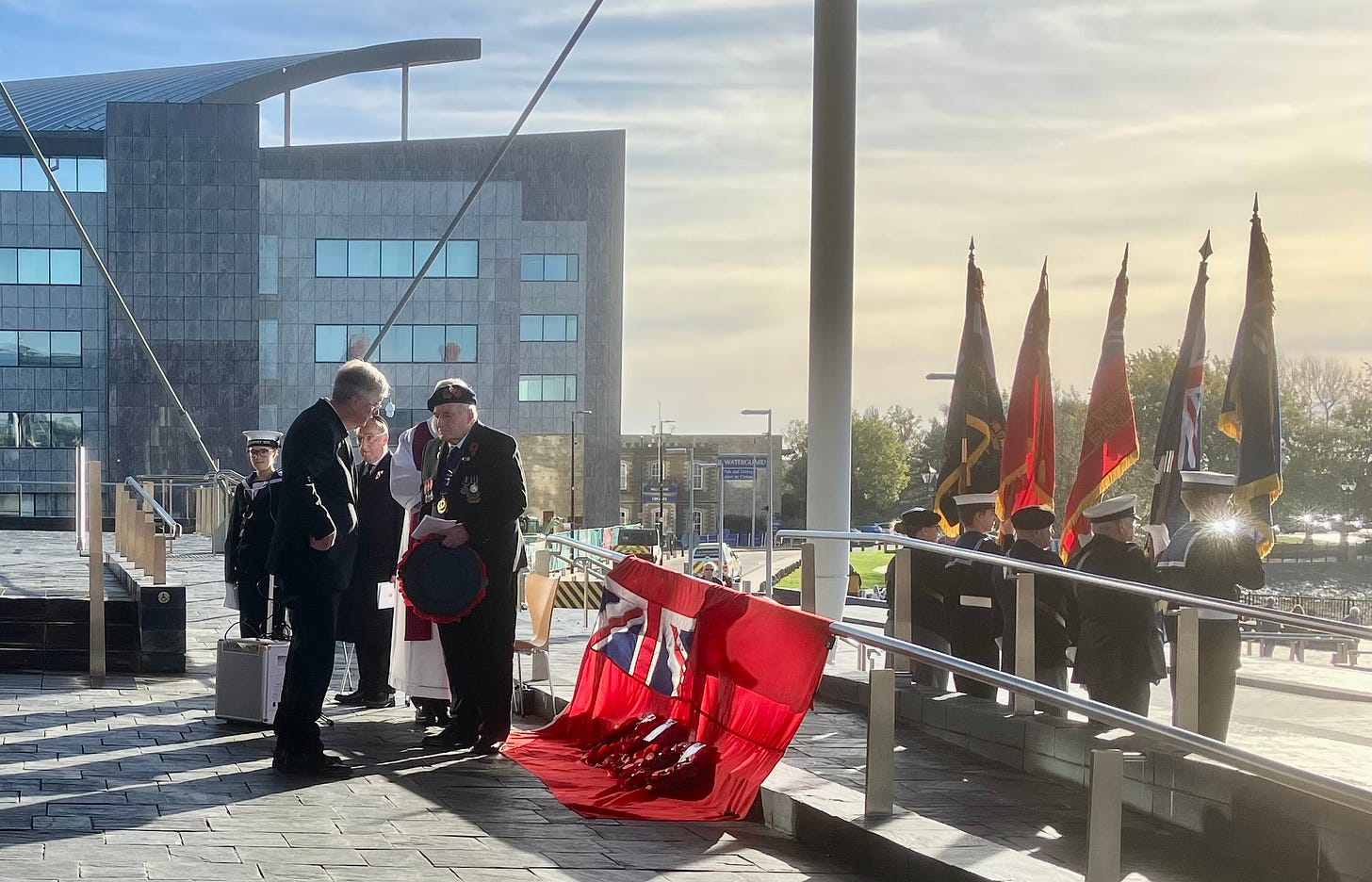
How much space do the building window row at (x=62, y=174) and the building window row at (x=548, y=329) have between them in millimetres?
17449

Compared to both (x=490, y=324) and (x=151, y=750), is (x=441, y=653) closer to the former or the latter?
(x=151, y=750)

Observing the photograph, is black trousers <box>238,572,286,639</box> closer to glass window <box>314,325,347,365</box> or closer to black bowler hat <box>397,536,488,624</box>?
black bowler hat <box>397,536,488,624</box>

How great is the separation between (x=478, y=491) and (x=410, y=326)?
58.6 metres

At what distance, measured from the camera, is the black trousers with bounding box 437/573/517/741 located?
299 inches

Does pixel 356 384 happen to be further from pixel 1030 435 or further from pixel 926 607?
pixel 1030 435

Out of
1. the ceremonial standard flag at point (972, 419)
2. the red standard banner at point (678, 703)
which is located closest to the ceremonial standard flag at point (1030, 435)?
the ceremonial standard flag at point (972, 419)

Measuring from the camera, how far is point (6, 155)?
61.4 metres

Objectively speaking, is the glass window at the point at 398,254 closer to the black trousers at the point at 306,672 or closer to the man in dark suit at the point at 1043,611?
the man in dark suit at the point at 1043,611

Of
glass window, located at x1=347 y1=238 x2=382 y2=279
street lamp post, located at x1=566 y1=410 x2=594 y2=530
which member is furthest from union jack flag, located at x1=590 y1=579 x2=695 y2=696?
glass window, located at x1=347 y1=238 x2=382 y2=279

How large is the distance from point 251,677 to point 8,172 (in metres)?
60.0

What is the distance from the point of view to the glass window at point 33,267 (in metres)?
62.4

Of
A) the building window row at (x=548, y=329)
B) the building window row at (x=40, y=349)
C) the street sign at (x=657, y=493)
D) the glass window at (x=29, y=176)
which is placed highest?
the glass window at (x=29, y=176)

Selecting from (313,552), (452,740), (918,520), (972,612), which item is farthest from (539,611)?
(918,520)

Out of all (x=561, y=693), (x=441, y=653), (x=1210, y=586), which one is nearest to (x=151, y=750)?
(x=441, y=653)
